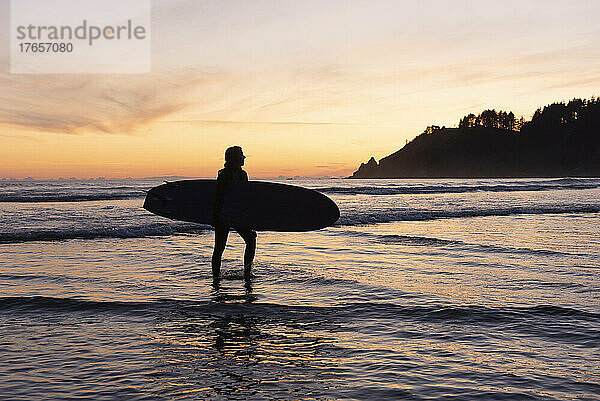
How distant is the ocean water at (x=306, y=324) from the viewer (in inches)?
166

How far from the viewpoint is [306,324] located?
A: 233 inches

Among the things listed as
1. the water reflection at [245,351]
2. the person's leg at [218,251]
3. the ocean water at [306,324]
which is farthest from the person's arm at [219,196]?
the water reflection at [245,351]

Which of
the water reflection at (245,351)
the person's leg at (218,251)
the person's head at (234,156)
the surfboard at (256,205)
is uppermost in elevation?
the person's head at (234,156)

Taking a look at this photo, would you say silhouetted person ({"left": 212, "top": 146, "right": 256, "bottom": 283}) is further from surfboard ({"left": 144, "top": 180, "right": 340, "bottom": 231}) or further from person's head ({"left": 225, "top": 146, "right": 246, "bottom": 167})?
surfboard ({"left": 144, "top": 180, "right": 340, "bottom": 231})

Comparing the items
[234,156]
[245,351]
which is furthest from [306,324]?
[234,156]

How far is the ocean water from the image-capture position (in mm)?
4211

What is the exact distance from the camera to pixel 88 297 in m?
7.18

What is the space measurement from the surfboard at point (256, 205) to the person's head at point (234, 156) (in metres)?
0.37

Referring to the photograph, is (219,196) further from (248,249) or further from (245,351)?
(245,351)

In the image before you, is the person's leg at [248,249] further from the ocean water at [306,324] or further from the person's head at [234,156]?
the person's head at [234,156]

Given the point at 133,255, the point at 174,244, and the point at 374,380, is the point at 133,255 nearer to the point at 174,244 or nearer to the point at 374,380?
the point at 174,244

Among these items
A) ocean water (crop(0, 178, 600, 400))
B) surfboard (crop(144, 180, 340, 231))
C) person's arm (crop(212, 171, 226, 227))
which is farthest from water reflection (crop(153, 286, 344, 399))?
surfboard (crop(144, 180, 340, 231))

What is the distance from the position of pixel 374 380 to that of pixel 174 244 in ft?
31.7

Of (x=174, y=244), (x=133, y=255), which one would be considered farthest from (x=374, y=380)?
(x=174, y=244)
